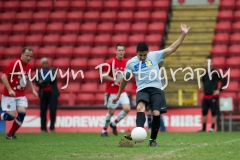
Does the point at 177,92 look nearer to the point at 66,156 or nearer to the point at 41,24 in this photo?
the point at 41,24

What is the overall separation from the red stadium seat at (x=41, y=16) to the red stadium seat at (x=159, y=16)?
4.57 metres

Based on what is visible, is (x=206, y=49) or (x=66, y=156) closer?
(x=66, y=156)

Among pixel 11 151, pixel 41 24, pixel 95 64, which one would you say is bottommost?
pixel 11 151

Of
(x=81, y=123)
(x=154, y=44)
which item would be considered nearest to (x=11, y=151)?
(x=81, y=123)

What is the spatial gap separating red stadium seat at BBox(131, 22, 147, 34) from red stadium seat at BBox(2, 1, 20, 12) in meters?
5.59

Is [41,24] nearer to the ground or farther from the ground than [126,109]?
farther from the ground

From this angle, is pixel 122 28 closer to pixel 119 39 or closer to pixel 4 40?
pixel 119 39

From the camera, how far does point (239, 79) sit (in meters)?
22.2

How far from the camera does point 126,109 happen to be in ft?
52.0

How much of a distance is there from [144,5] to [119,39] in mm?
2434

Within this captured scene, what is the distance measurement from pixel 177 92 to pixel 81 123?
11.9 ft

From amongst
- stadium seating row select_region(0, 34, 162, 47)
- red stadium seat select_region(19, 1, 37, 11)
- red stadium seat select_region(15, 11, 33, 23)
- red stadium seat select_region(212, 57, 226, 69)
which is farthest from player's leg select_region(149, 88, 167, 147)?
red stadium seat select_region(19, 1, 37, 11)

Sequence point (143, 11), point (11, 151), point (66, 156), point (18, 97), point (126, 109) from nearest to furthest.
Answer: point (66, 156) < point (11, 151) < point (18, 97) < point (126, 109) < point (143, 11)

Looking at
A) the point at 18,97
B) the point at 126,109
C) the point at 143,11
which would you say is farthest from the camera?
the point at 143,11
